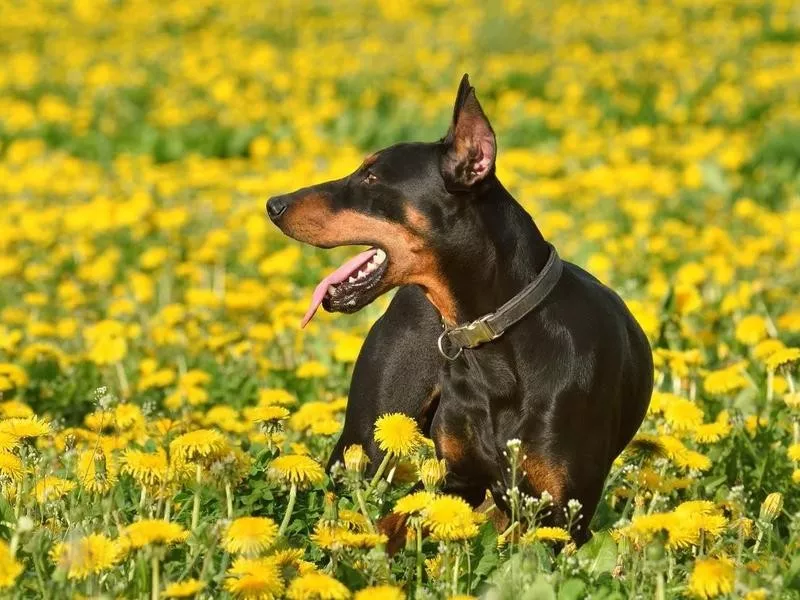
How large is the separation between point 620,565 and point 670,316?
7.88ft

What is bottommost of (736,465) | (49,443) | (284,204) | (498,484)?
(736,465)

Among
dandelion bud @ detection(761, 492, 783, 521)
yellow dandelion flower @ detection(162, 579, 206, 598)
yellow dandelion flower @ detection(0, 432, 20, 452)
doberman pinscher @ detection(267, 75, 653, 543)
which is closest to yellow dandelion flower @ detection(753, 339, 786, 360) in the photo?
doberman pinscher @ detection(267, 75, 653, 543)

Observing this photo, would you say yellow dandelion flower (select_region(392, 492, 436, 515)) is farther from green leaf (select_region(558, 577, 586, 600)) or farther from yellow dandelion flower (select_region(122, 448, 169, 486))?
yellow dandelion flower (select_region(122, 448, 169, 486))

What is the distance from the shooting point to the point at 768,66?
43.3 ft

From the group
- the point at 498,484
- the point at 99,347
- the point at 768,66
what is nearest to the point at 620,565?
the point at 498,484

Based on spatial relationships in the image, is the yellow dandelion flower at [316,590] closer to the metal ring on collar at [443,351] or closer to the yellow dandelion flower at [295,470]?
the yellow dandelion flower at [295,470]

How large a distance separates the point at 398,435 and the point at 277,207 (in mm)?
838

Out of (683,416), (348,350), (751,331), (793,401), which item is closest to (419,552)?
(683,416)

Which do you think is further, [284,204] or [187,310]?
[187,310]

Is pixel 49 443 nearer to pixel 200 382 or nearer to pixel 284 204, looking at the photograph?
pixel 284 204

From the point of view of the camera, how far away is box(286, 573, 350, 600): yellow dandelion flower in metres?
2.70

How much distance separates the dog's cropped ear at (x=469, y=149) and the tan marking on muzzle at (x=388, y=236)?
15 centimetres

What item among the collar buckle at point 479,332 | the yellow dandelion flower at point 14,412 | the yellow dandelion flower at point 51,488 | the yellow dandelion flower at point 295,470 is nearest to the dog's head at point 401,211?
the collar buckle at point 479,332

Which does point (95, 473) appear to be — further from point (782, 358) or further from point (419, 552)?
point (782, 358)
